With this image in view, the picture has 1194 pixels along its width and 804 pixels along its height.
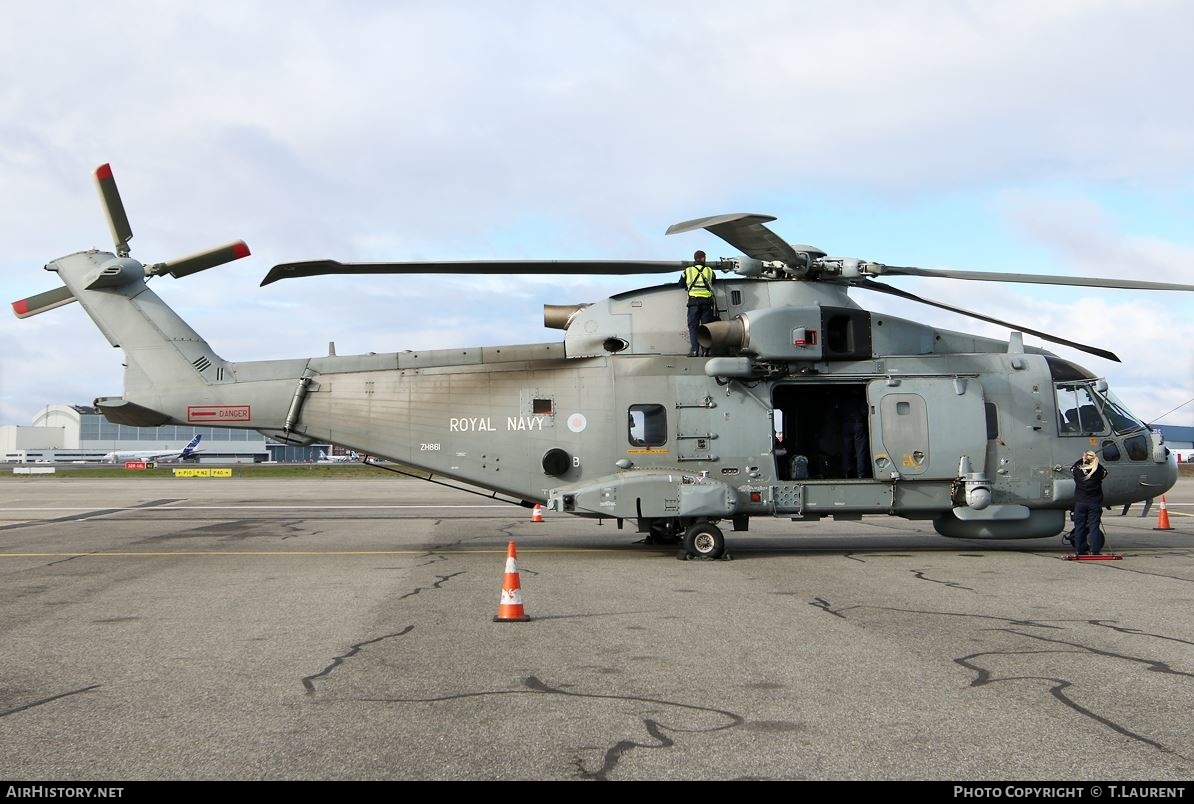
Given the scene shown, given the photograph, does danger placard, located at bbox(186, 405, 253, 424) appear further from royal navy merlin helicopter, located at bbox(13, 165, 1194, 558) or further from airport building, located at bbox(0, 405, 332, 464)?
airport building, located at bbox(0, 405, 332, 464)

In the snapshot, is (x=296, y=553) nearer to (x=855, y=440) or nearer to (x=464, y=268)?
(x=464, y=268)

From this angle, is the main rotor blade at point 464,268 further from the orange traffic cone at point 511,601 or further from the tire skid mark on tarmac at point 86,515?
the tire skid mark on tarmac at point 86,515

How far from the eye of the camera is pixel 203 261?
16234mm

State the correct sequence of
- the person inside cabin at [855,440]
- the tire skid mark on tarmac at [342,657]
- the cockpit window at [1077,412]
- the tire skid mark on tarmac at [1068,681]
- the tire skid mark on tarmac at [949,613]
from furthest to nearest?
the cockpit window at [1077,412]
the person inside cabin at [855,440]
the tire skid mark on tarmac at [949,613]
the tire skid mark on tarmac at [342,657]
the tire skid mark on tarmac at [1068,681]

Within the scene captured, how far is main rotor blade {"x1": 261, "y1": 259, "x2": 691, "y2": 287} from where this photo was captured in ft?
44.2

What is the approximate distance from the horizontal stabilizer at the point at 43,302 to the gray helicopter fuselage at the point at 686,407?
0.91ft

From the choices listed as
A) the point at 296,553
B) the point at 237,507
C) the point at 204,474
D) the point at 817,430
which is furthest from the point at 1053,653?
the point at 204,474

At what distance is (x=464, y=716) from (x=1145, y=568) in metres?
11.7

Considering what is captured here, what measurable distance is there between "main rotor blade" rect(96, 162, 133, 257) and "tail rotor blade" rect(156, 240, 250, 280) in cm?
60

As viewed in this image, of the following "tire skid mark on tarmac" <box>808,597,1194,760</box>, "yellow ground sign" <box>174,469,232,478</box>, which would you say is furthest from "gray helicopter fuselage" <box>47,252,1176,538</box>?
"yellow ground sign" <box>174,469,232,478</box>

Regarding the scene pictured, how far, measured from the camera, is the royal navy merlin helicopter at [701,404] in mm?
14812

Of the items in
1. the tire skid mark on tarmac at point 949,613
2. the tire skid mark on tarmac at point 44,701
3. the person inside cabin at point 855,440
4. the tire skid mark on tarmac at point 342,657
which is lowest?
the tire skid mark on tarmac at point 949,613

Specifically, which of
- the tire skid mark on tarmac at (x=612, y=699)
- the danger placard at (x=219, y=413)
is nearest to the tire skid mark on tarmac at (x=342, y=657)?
the tire skid mark on tarmac at (x=612, y=699)
